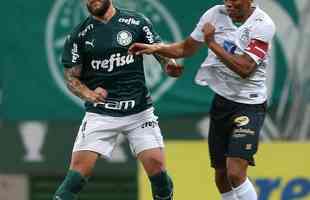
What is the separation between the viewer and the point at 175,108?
14.8 meters

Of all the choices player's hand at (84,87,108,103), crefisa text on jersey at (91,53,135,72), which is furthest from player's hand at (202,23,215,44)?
player's hand at (84,87,108,103)

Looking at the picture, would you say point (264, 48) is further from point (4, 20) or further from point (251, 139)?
point (4, 20)

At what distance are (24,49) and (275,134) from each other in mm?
2704

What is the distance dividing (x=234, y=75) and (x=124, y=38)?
0.94 metres

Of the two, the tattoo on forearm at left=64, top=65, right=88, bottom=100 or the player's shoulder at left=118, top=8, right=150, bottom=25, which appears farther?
the player's shoulder at left=118, top=8, right=150, bottom=25

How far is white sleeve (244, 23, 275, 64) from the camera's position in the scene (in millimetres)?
11383

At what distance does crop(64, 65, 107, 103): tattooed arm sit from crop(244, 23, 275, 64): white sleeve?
4.04 feet

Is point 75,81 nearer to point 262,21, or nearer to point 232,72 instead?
point 232,72

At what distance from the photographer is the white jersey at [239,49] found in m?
11.4

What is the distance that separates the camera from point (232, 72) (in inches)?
458

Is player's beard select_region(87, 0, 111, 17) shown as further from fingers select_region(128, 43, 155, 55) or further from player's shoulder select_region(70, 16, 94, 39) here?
fingers select_region(128, 43, 155, 55)

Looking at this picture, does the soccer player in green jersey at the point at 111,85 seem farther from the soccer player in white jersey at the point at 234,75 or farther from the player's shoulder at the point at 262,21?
the player's shoulder at the point at 262,21

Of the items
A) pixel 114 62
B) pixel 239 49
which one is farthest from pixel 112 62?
pixel 239 49

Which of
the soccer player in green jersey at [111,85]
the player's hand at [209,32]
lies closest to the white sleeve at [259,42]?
the player's hand at [209,32]
